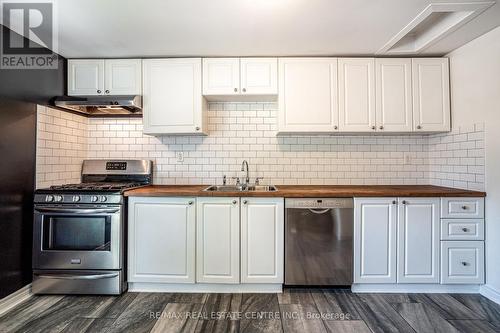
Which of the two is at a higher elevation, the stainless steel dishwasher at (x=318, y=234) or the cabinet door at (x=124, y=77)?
the cabinet door at (x=124, y=77)

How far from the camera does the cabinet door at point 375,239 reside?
2395 millimetres

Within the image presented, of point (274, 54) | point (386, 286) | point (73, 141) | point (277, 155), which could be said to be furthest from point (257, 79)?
point (386, 286)

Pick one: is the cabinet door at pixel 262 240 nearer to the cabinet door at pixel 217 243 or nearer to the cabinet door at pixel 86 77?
the cabinet door at pixel 217 243

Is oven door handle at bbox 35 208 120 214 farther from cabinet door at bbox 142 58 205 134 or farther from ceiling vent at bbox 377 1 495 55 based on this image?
ceiling vent at bbox 377 1 495 55

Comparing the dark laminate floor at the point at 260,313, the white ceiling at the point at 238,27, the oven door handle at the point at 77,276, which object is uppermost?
the white ceiling at the point at 238,27

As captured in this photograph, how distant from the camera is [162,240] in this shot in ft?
7.92

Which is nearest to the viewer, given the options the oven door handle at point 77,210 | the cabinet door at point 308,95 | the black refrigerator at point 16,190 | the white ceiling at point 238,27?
the white ceiling at point 238,27

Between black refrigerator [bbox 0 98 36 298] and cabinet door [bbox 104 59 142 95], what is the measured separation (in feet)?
2.33

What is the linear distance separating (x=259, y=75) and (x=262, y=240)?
163 centimetres

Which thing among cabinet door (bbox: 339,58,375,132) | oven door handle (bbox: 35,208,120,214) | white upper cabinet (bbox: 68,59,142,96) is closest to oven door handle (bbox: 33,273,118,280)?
oven door handle (bbox: 35,208,120,214)

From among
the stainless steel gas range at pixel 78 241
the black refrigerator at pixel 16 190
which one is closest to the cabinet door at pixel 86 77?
the black refrigerator at pixel 16 190

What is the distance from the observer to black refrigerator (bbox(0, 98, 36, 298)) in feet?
6.98

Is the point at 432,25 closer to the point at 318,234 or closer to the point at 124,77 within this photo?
the point at 318,234

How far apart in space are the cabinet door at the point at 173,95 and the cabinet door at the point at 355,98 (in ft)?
4.77
